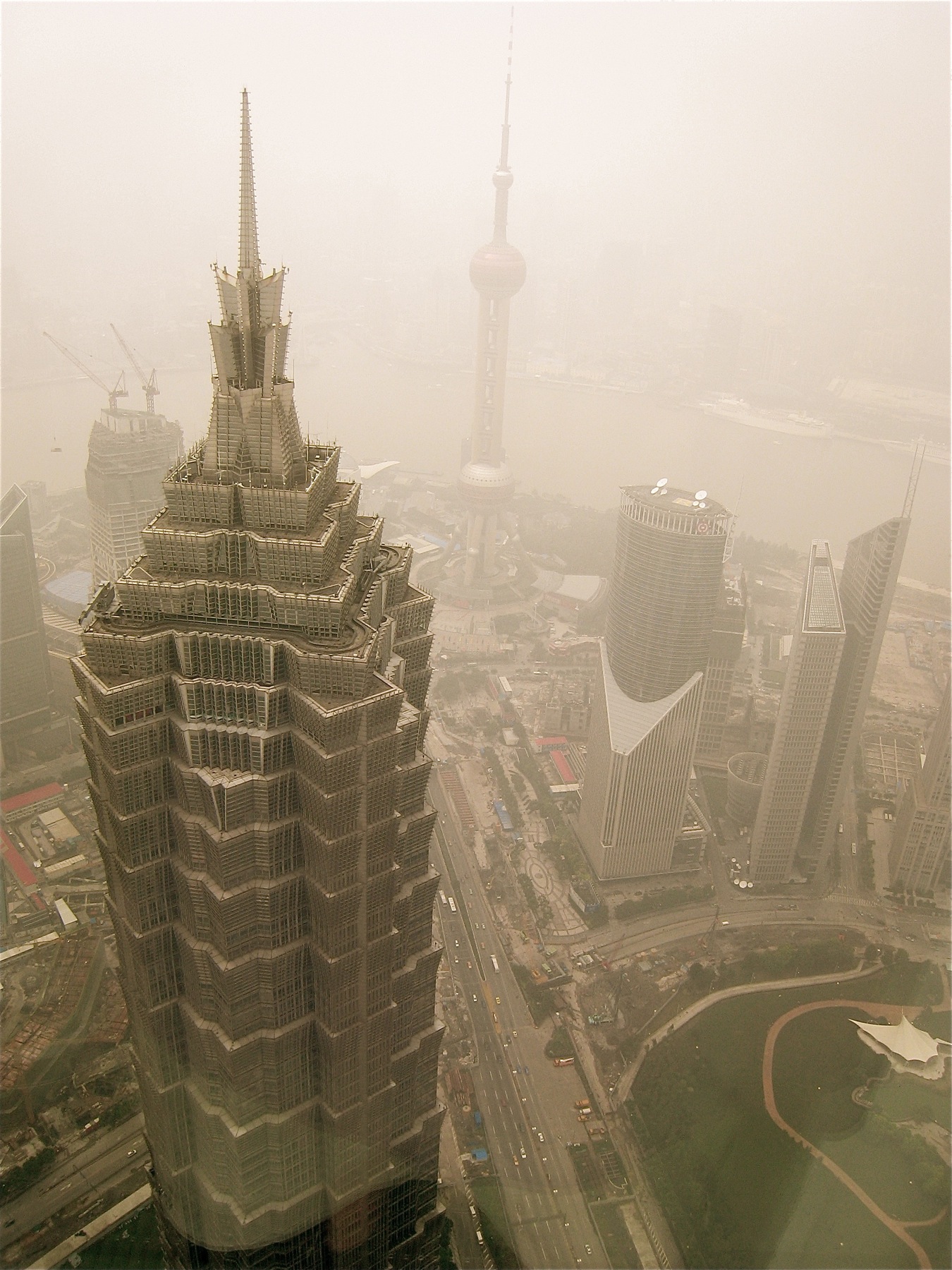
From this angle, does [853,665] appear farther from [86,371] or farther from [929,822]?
[86,371]

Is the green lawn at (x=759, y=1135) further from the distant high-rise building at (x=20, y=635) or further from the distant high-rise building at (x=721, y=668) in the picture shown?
the distant high-rise building at (x=20, y=635)

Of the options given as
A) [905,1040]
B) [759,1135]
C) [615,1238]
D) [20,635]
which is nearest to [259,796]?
[615,1238]

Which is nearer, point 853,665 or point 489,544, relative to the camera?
point 853,665

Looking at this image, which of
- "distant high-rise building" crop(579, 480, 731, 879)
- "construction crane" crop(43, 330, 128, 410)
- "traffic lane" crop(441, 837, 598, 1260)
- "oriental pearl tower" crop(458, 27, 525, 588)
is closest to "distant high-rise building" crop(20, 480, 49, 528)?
"construction crane" crop(43, 330, 128, 410)

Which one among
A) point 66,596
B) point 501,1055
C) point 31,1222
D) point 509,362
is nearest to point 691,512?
point 501,1055

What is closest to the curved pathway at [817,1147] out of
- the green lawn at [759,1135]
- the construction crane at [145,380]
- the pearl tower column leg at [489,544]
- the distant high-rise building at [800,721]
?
the green lawn at [759,1135]

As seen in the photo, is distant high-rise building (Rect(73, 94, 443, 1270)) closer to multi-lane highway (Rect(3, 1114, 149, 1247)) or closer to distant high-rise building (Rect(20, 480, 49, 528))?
multi-lane highway (Rect(3, 1114, 149, 1247))

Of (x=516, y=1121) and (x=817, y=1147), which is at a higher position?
(x=817, y=1147)
